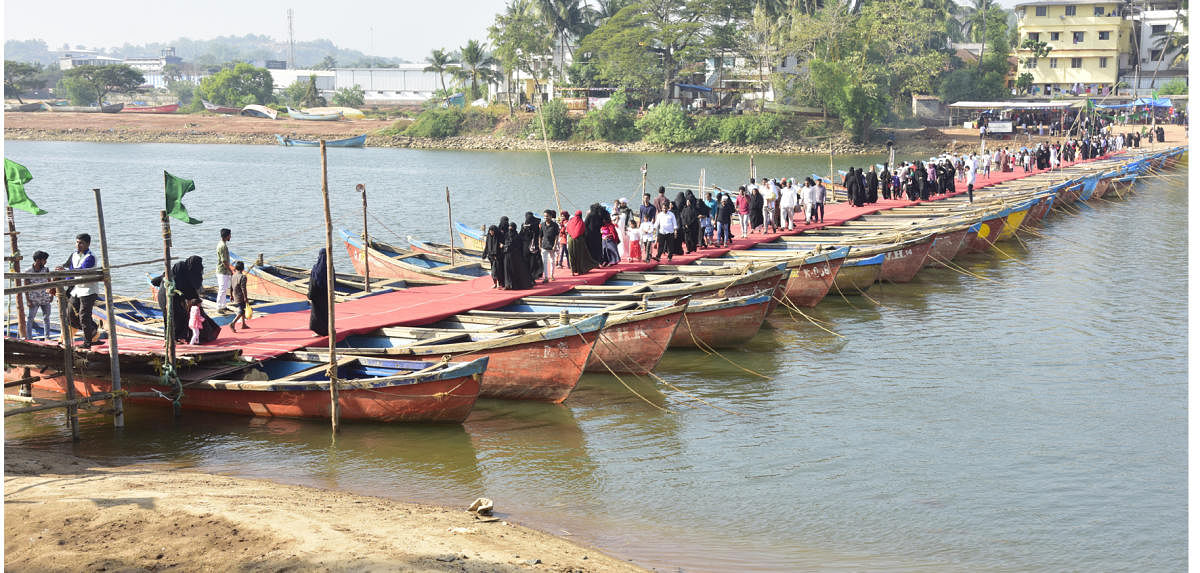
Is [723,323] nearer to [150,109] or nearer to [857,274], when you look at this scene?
[857,274]

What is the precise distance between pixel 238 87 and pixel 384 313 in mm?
99490

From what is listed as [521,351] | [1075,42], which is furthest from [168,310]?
[1075,42]

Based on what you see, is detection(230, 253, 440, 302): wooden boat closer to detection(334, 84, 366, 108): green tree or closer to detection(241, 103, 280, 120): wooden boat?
detection(241, 103, 280, 120): wooden boat

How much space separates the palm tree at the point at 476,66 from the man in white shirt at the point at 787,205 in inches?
2459

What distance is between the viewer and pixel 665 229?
21.3 metres

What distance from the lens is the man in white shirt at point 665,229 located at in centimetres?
2120

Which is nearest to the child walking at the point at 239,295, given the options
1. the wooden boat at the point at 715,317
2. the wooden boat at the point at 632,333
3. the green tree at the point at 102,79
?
the wooden boat at the point at 632,333

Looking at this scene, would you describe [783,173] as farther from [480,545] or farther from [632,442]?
[480,545]

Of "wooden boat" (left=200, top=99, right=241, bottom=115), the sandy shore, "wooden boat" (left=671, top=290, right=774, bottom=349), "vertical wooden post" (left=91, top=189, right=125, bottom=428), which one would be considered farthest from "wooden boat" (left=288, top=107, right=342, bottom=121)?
the sandy shore

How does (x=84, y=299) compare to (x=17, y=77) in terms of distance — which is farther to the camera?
(x=17, y=77)

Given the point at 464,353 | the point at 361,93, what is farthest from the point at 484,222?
the point at 361,93

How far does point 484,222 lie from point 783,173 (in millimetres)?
24554

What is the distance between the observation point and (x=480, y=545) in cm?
902

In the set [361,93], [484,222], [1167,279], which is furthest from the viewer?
[361,93]
